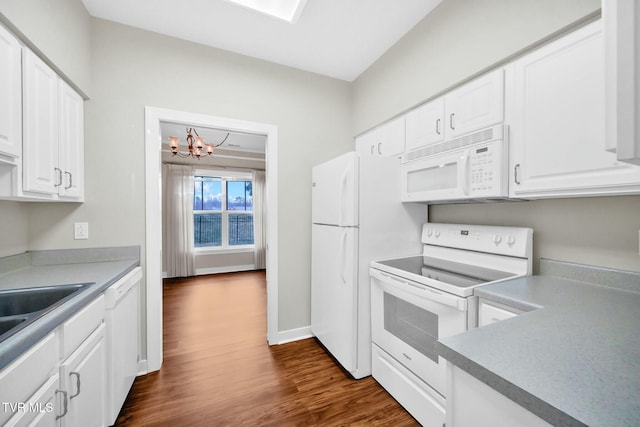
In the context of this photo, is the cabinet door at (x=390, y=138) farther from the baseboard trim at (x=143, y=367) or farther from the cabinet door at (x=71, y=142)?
the baseboard trim at (x=143, y=367)

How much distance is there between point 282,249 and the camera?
2.57 metres

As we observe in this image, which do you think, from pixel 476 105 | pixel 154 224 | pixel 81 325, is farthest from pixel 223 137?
pixel 476 105

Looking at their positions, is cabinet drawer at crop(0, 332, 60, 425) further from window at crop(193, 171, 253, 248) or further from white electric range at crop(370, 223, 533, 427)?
window at crop(193, 171, 253, 248)

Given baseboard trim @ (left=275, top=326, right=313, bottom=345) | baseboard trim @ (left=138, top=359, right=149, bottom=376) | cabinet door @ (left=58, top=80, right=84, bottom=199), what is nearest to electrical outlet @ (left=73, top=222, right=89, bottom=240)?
cabinet door @ (left=58, top=80, right=84, bottom=199)

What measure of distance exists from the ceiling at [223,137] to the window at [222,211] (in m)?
0.64

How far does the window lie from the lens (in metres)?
5.61

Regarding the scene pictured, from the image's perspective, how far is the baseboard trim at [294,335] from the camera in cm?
255

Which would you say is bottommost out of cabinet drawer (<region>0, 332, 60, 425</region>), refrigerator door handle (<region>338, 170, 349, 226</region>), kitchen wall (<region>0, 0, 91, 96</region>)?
cabinet drawer (<region>0, 332, 60, 425</region>)

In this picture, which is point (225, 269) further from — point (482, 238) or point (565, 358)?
point (565, 358)

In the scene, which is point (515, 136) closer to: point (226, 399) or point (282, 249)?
point (282, 249)

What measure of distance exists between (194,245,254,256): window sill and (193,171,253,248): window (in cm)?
9

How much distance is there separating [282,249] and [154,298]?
3.68 ft

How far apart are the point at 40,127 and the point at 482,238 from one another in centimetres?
269

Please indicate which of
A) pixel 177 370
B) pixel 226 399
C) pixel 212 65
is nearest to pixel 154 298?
pixel 177 370
